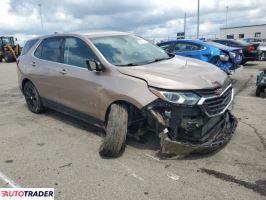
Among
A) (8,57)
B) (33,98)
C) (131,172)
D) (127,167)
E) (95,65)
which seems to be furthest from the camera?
(8,57)

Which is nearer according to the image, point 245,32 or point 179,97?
point 179,97

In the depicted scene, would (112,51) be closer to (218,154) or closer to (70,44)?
(70,44)

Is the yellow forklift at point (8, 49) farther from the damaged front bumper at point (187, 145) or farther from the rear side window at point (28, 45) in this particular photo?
the damaged front bumper at point (187, 145)

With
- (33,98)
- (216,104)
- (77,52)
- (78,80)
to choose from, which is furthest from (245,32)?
(216,104)

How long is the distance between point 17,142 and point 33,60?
6.67 ft

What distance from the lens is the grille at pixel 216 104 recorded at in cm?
393

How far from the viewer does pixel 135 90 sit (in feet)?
13.6

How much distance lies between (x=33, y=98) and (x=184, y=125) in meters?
4.05

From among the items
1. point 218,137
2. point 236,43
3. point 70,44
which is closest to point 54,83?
point 70,44

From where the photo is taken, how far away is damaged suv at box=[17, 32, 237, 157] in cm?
392

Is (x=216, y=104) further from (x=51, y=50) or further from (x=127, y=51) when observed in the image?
(x=51, y=50)

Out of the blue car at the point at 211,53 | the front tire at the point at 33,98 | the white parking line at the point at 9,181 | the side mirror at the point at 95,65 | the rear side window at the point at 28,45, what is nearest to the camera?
the white parking line at the point at 9,181

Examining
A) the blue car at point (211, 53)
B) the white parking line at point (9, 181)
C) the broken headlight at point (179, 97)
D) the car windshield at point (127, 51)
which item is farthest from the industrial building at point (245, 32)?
the white parking line at point (9, 181)

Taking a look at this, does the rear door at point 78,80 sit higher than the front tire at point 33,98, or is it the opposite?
the rear door at point 78,80
